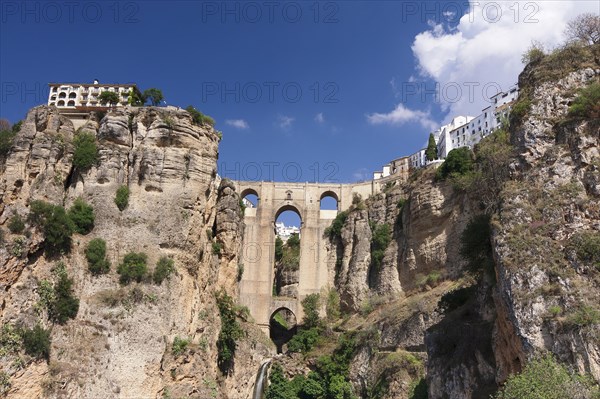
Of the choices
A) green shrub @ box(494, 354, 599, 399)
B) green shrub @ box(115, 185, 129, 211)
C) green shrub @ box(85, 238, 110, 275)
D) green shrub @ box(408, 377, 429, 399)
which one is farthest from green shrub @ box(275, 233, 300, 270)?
green shrub @ box(494, 354, 599, 399)

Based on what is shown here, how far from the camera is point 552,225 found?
1731 cm

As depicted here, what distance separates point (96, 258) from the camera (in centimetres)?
3030

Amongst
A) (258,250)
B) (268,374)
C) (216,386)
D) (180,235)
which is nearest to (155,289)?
(180,235)

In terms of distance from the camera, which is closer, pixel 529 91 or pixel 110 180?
pixel 529 91

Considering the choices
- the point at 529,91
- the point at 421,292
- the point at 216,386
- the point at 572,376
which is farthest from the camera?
the point at 421,292

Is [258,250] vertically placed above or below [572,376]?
above

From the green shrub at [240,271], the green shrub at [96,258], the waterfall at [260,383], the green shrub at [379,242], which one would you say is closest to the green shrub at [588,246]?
the green shrub at [96,258]

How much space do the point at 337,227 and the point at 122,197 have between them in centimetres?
2303

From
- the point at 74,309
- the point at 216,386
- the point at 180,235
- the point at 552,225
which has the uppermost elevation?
the point at 180,235

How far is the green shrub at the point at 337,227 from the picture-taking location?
166 ft

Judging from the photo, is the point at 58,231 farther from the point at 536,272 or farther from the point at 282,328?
the point at 282,328

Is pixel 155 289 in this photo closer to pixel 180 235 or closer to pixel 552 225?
pixel 180 235

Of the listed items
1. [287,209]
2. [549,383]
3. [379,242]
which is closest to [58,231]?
[549,383]

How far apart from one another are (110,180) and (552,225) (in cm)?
2551
